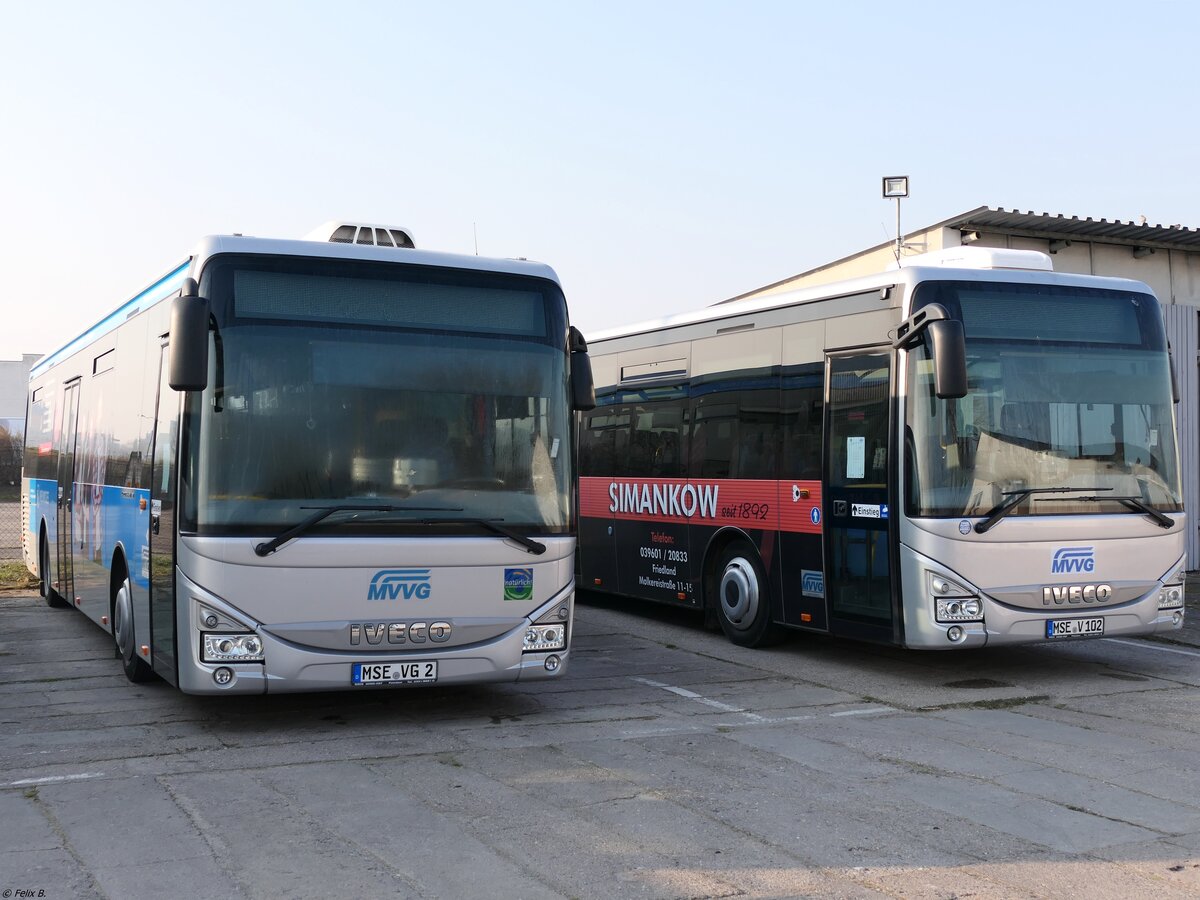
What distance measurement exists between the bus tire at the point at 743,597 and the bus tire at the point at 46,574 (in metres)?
7.93

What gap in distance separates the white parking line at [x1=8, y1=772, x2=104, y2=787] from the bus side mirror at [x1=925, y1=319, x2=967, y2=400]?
244 inches

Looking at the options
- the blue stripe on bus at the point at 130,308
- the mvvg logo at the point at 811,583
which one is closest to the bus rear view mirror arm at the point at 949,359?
the mvvg logo at the point at 811,583

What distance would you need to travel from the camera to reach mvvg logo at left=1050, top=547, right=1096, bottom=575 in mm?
10258

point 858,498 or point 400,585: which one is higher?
point 858,498

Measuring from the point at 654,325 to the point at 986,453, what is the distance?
5.08m

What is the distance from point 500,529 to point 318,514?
3.84ft

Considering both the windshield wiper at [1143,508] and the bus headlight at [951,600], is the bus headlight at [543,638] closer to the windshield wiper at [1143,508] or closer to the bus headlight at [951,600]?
the bus headlight at [951,600]

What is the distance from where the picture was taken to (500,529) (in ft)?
27.7

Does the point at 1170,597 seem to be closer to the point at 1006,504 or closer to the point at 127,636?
the point at 1006,504

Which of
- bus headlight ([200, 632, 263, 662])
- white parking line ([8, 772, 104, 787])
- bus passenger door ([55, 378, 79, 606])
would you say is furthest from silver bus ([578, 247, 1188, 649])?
bus passenger door ([55, 378, 79, 606])

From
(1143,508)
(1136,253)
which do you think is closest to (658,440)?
(1143,508)

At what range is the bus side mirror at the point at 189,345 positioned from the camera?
25.3ft

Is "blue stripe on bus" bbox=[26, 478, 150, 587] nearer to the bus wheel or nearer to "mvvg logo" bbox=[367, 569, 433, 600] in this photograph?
the bus wheel

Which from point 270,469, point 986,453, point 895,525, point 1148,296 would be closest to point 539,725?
point 270,469
